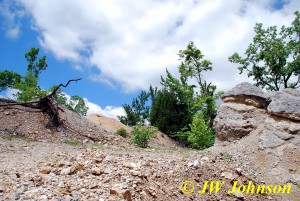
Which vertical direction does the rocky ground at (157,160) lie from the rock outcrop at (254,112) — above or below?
below

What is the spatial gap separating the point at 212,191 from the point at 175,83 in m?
19.3

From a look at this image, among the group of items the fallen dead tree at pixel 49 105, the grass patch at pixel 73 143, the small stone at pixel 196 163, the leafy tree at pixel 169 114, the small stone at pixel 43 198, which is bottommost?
the small stone at pixel 43 198

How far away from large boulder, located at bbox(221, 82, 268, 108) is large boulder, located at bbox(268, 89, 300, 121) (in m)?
0.35

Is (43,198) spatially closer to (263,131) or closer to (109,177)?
(109,177)

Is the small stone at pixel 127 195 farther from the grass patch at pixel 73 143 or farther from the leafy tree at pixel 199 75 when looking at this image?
the leafy tree at pixel 199 75

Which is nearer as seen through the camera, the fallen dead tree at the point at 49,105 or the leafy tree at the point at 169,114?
the fallen dead tree at the point at 49,105

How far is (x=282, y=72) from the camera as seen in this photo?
22.2 meters

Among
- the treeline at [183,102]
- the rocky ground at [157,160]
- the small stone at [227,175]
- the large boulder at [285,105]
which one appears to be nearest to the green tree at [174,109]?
the treeline at [183,102]

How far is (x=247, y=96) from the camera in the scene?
33.0 feet

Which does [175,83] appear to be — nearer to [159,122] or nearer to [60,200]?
[159,122]

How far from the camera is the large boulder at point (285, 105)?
885cm

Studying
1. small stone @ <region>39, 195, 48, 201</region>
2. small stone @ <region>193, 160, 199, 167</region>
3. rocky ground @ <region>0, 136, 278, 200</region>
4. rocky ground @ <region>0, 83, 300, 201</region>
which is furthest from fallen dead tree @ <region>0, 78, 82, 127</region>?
small stone @ <region>39, 195, 48, 201</region>

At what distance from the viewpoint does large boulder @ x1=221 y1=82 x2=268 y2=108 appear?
984cm

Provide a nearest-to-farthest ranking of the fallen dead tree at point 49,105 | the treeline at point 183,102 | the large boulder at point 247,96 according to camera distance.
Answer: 1. the large boulder at point 247,96
2. the fallen dead tree at point 49,105
3. the treeline at point 183,102
